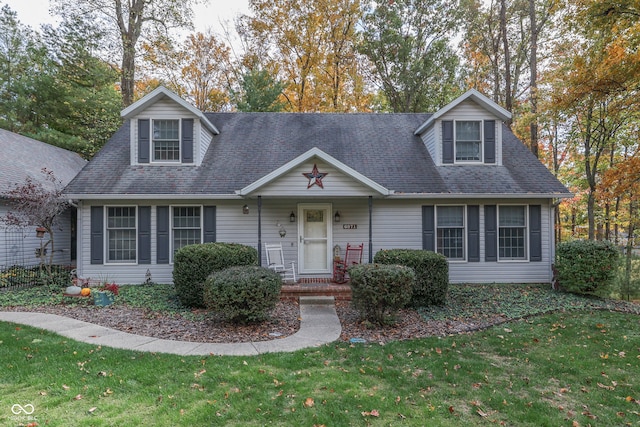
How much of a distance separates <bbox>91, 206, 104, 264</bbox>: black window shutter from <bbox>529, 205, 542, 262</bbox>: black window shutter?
11.8 m

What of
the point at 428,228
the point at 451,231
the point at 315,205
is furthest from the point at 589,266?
the point at 315,205

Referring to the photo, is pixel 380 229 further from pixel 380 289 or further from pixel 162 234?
pixel 162 234

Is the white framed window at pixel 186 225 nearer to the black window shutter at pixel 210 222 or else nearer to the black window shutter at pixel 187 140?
the black window shutter at pixel 210 222

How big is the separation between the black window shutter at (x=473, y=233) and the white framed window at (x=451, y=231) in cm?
15

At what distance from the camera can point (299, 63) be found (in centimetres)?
1831

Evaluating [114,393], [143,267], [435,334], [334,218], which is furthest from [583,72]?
[143,267]

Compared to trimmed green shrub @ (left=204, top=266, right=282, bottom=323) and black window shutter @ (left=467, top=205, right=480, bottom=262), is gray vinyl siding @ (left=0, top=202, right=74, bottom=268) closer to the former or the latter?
trimmed green shrub @ (left=204, top=266, right=282, bottom=323)

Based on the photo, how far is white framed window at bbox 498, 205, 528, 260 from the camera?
369 inches

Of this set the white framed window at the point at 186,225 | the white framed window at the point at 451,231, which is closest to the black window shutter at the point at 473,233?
the white framed window at the point at 451,231

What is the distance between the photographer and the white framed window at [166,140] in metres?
9.77

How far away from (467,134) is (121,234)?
10357 mm

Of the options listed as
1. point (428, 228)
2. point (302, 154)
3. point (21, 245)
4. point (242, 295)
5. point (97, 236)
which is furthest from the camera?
point (21, 245)

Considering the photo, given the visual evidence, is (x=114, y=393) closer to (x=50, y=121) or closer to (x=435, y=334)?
(x=435, y=334)

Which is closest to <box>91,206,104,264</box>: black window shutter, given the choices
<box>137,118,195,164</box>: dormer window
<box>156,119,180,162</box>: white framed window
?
<box>137,118,195,164</box>: dormer window
